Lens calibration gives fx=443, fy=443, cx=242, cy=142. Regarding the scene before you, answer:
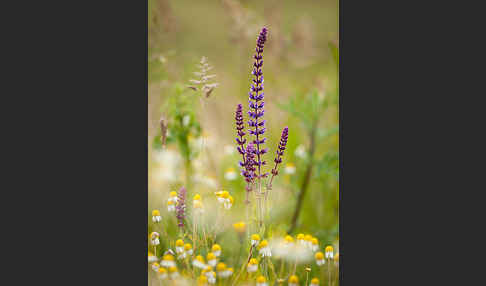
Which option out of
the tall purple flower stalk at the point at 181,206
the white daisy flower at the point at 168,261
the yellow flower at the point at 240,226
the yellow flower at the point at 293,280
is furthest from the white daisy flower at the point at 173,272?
the yellow flower at the point at 293,280

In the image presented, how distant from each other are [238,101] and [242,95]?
8 centimetres

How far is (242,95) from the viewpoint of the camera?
10.9 ft

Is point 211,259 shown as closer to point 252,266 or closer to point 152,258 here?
point 252,266

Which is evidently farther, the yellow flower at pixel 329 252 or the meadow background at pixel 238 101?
the meadow background at pixel 238 101

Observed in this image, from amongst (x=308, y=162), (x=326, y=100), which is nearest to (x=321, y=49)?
(x=326, y=100)

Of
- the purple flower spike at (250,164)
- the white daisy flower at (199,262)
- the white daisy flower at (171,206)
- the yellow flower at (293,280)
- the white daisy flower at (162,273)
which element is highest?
the purple flower spike at (250,164)

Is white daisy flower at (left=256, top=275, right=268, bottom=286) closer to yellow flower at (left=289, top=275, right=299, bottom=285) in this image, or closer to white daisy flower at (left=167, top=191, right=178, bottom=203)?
yellow flower at (left=289, top=275, right=299, bottom=285)

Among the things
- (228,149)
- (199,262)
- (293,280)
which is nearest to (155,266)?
(199,262)

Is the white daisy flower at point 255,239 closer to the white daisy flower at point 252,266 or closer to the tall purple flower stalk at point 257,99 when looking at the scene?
the white daisy flower at point 252,266

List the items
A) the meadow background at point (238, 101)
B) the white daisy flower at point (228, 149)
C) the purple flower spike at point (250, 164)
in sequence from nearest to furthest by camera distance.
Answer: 1. the purple flower spike at point (250, 164)
2. the meadow background at point (238, 101)
3. the white daisy flower at point (228, 149)

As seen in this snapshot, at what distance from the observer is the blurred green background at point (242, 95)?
2889 mm

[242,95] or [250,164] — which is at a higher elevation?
[242,95]

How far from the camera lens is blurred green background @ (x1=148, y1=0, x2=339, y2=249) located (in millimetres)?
2889

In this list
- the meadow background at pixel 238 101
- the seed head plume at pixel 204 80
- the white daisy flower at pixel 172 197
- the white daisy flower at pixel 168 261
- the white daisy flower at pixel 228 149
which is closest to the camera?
the white daisy flower at pixel 168 261
